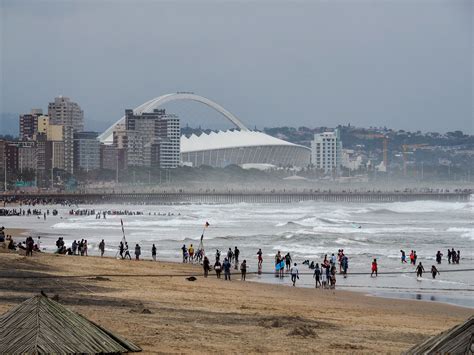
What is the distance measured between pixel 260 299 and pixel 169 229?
38.2m

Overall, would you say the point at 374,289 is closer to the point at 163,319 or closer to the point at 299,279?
the point at 299,279

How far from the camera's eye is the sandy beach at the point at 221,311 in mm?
15773

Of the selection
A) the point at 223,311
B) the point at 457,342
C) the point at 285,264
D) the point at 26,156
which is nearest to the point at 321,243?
the point at 285,264

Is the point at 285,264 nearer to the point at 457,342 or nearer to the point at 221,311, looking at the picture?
the point at 221,311

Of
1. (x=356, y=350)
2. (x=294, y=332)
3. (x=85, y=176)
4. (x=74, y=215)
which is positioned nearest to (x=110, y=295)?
(x=294, y=332)

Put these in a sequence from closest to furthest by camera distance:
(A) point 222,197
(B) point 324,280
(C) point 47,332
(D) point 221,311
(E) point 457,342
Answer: (E) point 457,342, (C) point 47,332, (D) point 221,311, (B) point 324,280, (A) point 222,197

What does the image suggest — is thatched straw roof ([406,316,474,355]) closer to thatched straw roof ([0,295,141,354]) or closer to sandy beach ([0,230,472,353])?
thatched straw roof ([0,295,141,354])

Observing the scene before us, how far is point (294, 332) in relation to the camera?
16.6m

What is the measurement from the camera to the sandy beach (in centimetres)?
1577

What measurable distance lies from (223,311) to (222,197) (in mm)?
116903

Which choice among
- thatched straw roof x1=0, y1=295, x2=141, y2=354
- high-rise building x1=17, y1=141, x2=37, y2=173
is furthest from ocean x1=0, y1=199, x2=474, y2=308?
high-rise building x1=17, y1=141, x2=37, y2=173

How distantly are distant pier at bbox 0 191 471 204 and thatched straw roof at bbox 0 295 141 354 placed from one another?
108395 millimetres

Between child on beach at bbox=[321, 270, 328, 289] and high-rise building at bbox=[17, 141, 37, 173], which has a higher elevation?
high-rise building at bbox=[17, 141, 37, 173]

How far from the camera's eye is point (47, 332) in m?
10.8
